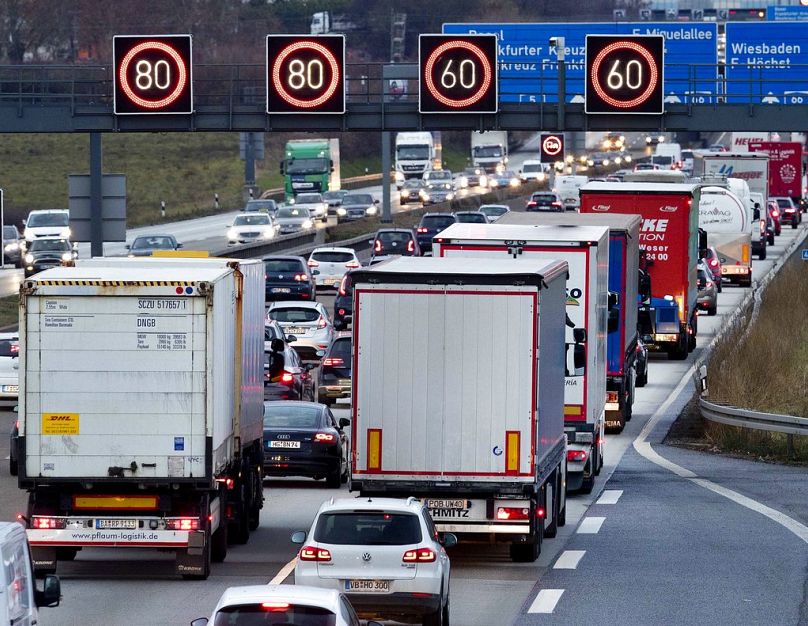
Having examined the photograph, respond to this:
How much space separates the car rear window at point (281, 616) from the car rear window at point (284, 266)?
4501cm

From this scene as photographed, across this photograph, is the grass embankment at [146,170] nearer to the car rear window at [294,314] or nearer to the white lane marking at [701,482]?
the car rear window at [294,314]

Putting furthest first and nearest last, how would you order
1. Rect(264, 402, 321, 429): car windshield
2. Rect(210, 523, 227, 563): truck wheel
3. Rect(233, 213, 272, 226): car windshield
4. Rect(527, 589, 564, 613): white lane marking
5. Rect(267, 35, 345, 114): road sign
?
Rect(233, 213, 272, 226): car windshield → Rect(267, 35, 345, 114): road sign → Rect(264, 402, 321, 429): car windshield → Rect(210, 523, 227, 563): truck wheel → Rect(527, 589, 564, 613): white lane marking

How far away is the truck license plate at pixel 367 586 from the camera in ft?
50.9

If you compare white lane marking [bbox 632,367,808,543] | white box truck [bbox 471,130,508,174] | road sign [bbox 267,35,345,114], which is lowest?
white lane marking [bbox 632,367,808,543]

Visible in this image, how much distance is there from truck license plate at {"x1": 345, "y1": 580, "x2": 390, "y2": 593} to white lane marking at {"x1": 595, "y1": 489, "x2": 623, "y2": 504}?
10.5 meters

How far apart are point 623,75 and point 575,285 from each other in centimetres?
1446

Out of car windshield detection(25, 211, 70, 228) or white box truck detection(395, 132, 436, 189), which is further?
white box truck detection(395, 132, 436, 189)

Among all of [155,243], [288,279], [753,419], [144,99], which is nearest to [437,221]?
[155,243]

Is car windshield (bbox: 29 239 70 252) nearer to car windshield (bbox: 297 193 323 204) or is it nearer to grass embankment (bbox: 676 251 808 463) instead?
car windshield (bbox: 297 193 323 204)

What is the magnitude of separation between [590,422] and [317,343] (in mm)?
18672

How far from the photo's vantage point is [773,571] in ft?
64.2

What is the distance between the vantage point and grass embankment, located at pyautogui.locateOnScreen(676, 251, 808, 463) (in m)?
32.0

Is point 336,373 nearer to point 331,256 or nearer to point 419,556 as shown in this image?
point 419,556

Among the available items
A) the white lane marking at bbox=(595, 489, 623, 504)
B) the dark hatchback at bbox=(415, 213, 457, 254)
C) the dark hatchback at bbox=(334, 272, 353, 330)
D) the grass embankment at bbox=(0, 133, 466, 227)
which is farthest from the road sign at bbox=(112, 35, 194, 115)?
the grass embankment at bbox=(0, 133, 466, 227)
